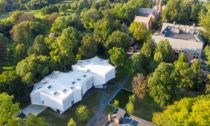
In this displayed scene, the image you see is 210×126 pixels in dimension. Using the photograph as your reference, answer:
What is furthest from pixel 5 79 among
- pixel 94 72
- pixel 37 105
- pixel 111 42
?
pixel 111 42

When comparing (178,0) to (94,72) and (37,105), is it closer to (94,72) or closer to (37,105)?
(94,72)

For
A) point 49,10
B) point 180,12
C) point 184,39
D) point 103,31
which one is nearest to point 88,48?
point 103,31

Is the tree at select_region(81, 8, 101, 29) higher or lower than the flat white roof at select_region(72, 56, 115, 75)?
higher

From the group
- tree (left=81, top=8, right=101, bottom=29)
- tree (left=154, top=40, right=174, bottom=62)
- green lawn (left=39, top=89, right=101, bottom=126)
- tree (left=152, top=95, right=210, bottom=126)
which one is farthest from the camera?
tree (left=81, top=8, right=101, bottom=29)

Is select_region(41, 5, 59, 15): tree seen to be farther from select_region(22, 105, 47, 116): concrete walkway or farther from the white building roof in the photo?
select_region(22, 105, 47, 116): concrete walkway

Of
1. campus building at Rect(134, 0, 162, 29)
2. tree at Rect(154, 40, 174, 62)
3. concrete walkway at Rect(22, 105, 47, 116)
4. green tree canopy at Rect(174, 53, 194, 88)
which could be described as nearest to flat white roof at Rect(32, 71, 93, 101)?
concrete walkway at Rect(22, 105, 47, 116)

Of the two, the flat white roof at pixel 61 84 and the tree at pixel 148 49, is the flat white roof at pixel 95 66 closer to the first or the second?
the flat white roof at pixel 61 84

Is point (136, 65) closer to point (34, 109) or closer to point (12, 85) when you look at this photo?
point (34, 109)
